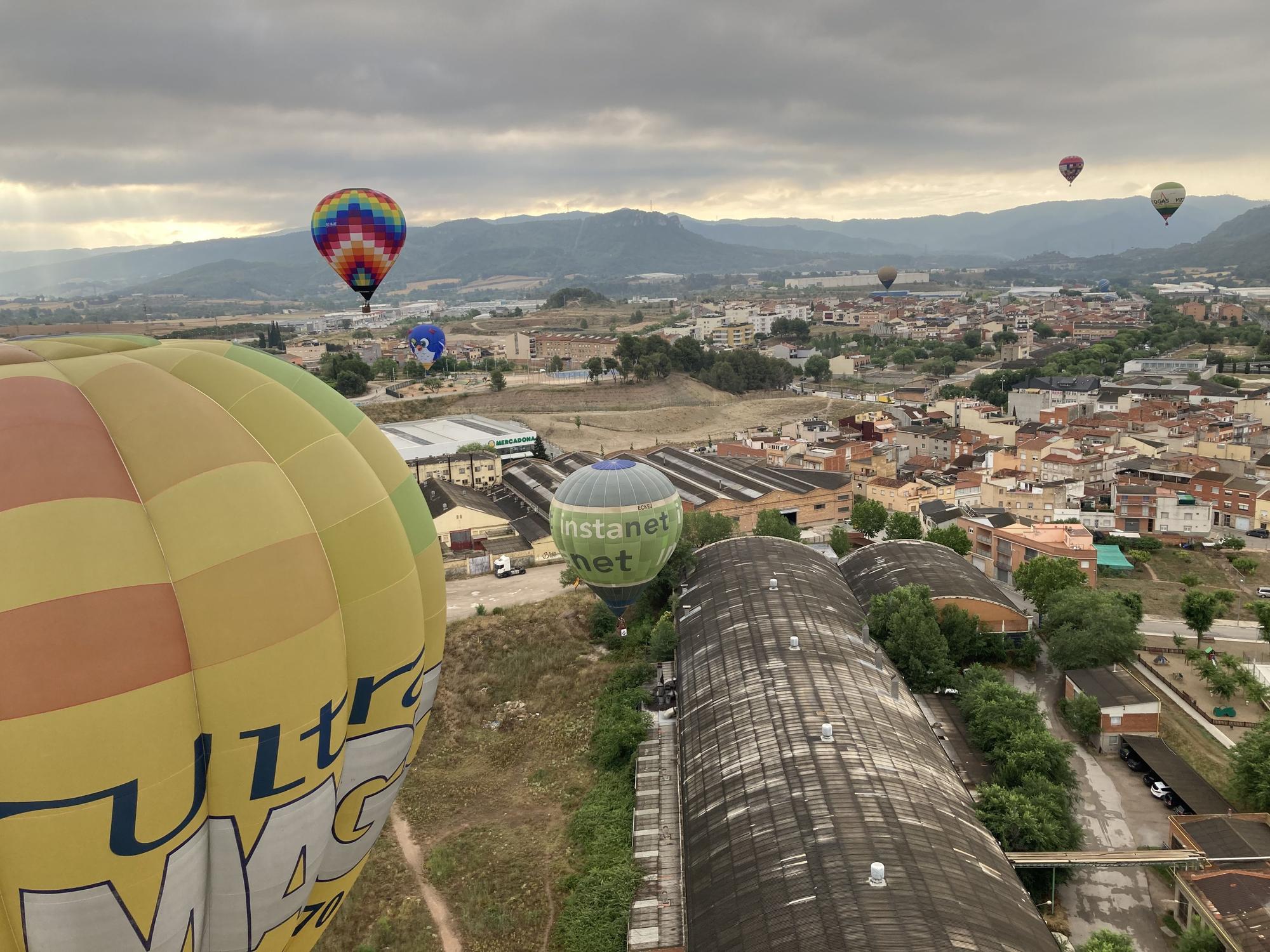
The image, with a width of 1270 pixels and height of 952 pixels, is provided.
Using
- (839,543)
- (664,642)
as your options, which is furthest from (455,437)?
(664,642)

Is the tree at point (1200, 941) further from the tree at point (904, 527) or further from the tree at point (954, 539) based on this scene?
the tree at point (904, 527)

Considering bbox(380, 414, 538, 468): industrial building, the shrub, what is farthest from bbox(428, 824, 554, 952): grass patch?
bbox(380, 414, 538, 468): industrial building

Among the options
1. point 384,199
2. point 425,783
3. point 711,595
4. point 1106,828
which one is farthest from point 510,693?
point 384,199

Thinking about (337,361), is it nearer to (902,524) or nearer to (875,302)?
(902,524)

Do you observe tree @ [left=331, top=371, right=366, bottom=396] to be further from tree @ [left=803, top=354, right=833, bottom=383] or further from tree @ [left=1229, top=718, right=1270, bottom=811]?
tree @ [left=1229, top=718, right=1270, bottom=811]

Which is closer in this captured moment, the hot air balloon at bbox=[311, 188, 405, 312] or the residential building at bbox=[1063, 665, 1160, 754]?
the residential building at bbox=[1063, 665, 1160, 754]
